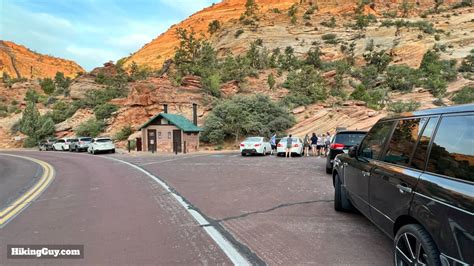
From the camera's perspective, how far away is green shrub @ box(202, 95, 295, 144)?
3675 cm

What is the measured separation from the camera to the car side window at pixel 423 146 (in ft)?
11.4

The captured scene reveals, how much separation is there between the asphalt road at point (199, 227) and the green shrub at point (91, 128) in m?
40.5

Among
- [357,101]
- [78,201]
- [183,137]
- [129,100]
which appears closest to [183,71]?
[129,100]

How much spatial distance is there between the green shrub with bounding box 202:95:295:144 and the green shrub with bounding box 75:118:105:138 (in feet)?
59.3

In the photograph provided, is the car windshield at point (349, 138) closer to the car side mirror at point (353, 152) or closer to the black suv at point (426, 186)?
the car side mirror at point (353, 152)

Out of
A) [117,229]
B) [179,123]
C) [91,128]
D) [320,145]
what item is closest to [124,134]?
[91,128]

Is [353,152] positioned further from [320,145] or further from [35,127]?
[35,127]

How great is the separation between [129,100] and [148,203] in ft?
142

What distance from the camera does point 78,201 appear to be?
8375mm

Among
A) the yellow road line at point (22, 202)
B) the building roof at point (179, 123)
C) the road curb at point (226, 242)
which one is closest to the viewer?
the road curb at point (226, 242)

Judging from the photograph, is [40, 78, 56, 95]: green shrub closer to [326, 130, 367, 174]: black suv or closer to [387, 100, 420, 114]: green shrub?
[387, 100, 420, 114]: green shrub

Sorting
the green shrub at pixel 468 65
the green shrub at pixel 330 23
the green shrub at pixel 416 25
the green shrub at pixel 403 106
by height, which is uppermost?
the green shrub at pixel 330 23

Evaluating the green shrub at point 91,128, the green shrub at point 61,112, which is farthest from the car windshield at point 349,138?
the green shrub at point 61,112

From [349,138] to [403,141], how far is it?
8869 millimetres
